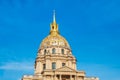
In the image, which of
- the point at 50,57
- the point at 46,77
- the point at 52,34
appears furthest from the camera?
the point at 52,34

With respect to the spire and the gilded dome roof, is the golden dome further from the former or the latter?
the spire

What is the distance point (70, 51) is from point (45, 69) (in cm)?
1215

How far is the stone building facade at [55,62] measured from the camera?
8231cm

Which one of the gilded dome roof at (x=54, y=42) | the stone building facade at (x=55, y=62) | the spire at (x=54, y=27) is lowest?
the stone building facade at (x=55, y=62)

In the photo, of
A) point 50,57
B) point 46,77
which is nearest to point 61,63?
point 50,57

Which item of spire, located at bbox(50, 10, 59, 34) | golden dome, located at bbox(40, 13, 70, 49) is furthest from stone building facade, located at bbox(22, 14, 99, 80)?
spire, located at bbox(50, 10, 59, 34)

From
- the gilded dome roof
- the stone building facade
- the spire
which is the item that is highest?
→ the spire

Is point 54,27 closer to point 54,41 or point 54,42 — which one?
point 54,41

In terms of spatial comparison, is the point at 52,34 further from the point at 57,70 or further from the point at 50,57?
the point at 57,70

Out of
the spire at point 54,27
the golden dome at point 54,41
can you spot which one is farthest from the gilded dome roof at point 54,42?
the spire at point 54,27

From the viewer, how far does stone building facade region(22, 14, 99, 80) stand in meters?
82.3

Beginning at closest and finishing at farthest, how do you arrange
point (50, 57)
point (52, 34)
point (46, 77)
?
point (46, 77) → point (50, 57) → point (52, 34)

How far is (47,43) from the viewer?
92.1 m

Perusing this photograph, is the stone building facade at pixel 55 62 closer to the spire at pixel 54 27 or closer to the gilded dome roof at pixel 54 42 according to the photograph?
the gilded dome roof at pixel 54 42
